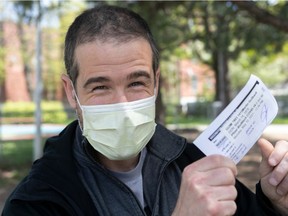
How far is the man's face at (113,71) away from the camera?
145 cm

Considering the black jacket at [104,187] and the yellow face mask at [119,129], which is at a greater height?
the yellow face mask at [119,129]

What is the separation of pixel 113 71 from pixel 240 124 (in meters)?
0.47

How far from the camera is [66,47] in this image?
162 centimetres

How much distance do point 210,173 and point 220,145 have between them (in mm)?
259

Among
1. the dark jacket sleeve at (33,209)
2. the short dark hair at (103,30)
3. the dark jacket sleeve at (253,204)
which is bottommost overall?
the dark jacket sleeve at (253,204)

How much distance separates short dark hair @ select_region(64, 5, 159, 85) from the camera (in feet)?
4.87

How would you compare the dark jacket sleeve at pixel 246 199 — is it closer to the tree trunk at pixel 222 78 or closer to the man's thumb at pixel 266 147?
the man's thumb at pixel 266 147

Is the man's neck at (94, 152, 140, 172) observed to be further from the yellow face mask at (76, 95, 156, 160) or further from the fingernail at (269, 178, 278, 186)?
the fingernail at (269, 178, 278, 186)

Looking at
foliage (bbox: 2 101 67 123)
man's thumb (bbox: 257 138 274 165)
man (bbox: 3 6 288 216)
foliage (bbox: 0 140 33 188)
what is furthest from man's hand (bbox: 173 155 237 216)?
foliage (bbox: 2 101 67 123)

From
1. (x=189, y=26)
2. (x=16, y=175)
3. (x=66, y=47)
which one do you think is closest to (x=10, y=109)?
(x=189, y=26)

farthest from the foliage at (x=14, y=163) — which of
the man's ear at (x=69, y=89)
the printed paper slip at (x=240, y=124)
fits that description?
the printed paper slip at (x=240, y=124)

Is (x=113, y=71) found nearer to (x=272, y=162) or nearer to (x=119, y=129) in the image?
(x=119, y=129)

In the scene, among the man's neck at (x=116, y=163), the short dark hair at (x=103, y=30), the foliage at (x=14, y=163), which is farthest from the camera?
the foliage at (x=14, y=163)

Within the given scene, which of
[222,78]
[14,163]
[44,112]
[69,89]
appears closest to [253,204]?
[69,89]
